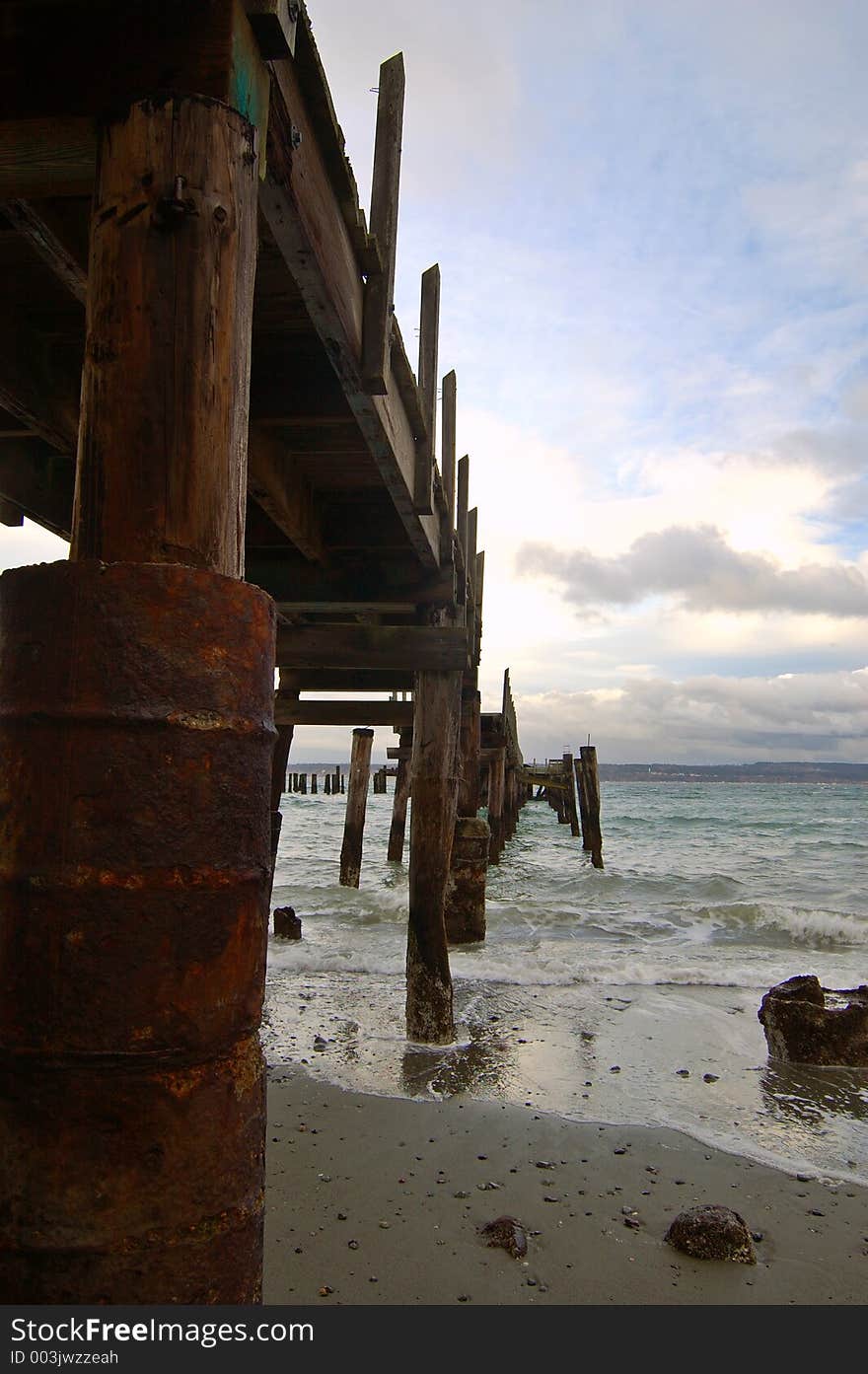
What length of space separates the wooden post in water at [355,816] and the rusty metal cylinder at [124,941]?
522 inches

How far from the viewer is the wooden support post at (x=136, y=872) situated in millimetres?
1192

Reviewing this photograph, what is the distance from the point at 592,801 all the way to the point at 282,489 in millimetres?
17869

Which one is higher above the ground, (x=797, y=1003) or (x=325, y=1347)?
(x=325, y=1347)

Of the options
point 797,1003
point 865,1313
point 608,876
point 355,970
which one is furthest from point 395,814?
point 865,1313

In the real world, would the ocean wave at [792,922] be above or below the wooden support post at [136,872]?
below

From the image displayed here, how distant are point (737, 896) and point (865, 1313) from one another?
14.0m

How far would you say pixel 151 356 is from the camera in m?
1.44

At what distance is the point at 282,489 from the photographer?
15.4ft

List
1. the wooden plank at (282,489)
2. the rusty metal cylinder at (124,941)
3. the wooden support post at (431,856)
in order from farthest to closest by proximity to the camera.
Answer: the wooden support post at (431,856) → the wooden plank at (282,489) → the rusty metal cylinder at (124,941)

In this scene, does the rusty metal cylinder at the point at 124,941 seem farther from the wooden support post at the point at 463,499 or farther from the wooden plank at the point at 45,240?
the wooden support post at the point at 463,499

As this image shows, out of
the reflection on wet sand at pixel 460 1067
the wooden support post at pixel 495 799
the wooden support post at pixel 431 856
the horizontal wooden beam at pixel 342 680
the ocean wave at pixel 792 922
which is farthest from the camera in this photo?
the wooden support post at pixel 495 799

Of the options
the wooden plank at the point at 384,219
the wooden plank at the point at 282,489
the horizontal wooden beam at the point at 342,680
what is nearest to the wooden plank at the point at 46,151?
the wooden plank at the point at 384,219

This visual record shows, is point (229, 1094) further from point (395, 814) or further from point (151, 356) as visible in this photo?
point (395, 814)

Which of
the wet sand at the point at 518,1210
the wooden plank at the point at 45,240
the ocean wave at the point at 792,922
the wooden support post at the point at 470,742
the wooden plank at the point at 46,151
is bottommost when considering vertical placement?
the ocean wave at the point at 792,922
